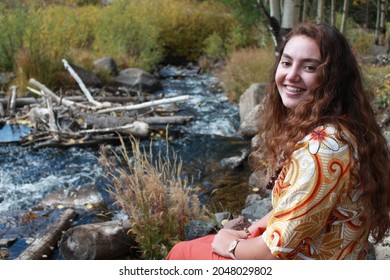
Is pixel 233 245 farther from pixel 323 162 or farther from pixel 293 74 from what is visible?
pixel 293 74

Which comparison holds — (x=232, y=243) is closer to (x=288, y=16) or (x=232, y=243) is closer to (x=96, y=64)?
(x=288, y=16)

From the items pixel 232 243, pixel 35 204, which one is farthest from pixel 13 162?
pixel 232 243

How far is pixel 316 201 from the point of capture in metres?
1.41

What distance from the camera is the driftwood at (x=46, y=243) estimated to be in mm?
3316

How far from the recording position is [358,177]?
4.81ft

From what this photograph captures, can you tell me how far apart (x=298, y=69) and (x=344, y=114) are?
22 cm

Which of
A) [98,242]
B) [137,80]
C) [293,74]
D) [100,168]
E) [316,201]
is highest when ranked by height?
[293,74]

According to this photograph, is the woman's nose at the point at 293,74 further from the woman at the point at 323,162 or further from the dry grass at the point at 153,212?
the dry grass at the point at 153,212

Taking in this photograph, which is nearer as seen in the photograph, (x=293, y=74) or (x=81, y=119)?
(x=293, y=74)

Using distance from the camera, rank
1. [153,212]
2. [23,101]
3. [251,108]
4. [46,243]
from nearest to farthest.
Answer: [153,212] → [46,243] → [251,108] → [23,101]

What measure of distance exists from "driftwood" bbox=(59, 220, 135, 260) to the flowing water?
955 mm

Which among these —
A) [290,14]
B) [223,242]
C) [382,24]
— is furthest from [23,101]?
[382,24]

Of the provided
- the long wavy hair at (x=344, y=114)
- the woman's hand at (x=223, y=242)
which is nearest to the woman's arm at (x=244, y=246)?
the woman's hand at (x=223, y=242)

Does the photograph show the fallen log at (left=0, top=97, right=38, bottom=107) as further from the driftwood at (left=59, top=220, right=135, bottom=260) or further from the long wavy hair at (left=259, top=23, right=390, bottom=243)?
the long wavy hair at (left=259, top=23, right=390, bottom=243)
